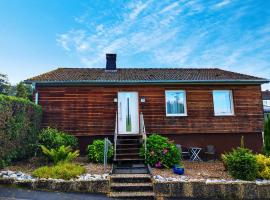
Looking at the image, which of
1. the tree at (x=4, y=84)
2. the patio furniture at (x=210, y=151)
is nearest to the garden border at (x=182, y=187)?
the patio furniture at (x=210, y=151)

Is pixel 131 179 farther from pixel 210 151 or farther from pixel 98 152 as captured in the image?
pixel 210 151

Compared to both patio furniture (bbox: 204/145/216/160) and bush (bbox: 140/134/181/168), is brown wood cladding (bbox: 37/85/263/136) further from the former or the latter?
bush (bbox: 140/134/181/168)

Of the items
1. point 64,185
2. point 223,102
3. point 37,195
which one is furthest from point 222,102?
point 37,195

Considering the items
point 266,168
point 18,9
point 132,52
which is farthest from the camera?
point 132,52

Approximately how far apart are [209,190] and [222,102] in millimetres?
7578

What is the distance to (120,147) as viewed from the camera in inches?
464

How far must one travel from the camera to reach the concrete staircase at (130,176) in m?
7.39

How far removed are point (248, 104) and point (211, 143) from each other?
3301 mm

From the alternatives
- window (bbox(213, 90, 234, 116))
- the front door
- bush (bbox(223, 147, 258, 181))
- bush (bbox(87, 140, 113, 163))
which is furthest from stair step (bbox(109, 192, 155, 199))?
window (bbox(213, 90, 234, 116))

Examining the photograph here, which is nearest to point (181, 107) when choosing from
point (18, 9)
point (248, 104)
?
point (248, 104)

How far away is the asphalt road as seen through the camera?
21.3ft

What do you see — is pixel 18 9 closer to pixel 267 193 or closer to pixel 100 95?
pixel 100 95

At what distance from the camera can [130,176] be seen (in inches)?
320

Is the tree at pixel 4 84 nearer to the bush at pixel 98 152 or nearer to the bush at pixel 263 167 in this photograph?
the bush at pixel 98 152
